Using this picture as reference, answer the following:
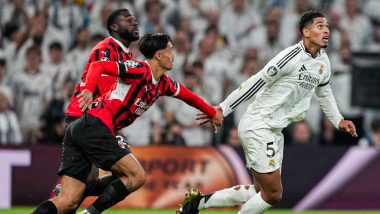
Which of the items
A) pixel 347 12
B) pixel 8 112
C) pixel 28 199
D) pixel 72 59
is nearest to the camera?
pixel 28 199

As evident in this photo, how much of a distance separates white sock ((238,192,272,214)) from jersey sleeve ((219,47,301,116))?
94 cm

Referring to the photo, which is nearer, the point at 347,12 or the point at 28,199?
the point at 28,199

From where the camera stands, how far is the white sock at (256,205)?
8648 mm

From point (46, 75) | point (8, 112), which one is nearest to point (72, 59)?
point (46, 75)

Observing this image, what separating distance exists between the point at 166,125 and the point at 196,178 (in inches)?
48.0

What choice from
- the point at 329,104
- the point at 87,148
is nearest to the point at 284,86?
the point at 329,104

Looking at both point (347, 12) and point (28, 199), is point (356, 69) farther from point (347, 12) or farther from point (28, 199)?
point (28, 199)

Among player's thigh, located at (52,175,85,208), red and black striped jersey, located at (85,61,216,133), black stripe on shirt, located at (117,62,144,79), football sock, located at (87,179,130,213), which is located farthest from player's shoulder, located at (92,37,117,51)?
football sock, located at (87,179,130,213)

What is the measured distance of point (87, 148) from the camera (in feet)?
26.4

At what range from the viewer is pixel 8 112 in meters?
12.8

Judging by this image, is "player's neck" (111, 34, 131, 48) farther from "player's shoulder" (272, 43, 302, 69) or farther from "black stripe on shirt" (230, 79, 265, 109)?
"player's shoulder" (272, 43, 302, 69)

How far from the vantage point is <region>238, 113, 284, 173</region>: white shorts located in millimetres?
8602

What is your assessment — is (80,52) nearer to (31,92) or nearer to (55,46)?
(55,46)

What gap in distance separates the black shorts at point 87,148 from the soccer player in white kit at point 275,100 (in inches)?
41.6
